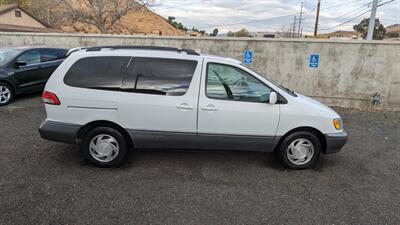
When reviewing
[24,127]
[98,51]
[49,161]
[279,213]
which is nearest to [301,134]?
[279,213]

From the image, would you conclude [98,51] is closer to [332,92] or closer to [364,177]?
[364,177]

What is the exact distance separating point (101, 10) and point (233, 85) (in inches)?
929

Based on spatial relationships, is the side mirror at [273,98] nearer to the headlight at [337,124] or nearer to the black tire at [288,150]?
the black tire at [288,150]

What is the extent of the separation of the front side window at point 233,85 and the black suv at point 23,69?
6.18 m

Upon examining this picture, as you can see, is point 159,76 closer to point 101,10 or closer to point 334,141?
point 334,141

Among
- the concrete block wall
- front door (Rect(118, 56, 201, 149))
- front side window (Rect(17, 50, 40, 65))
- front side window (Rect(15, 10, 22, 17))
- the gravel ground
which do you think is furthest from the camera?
front side window (Rect(15, 10, 22, 17))

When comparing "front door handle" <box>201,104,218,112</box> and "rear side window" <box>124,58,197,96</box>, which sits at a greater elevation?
"rear side window" <box>124,58,197,96</box>

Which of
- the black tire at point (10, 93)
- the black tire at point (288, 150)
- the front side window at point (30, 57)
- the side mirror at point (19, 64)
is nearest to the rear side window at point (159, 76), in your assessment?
the black tire at point (288, 150)

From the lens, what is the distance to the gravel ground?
9.84 feet

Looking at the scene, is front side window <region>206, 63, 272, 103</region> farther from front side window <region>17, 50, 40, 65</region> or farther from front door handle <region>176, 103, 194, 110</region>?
front side window <region>17, 50, 40, 65</region>

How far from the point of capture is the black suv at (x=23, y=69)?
24.2 feet

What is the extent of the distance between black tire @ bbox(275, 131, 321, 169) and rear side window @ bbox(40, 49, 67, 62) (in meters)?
7.49

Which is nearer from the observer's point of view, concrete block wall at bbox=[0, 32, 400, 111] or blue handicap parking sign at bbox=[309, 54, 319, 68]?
concrete block wall at bbox=[0, 32, 400, 111]

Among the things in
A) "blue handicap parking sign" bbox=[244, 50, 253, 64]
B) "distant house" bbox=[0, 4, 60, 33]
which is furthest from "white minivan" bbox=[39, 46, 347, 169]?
"distant house" bbox=[0, 4, 60, 33]
